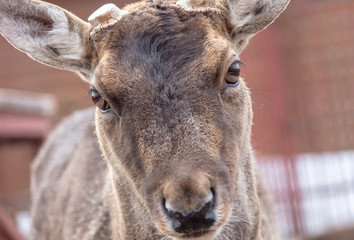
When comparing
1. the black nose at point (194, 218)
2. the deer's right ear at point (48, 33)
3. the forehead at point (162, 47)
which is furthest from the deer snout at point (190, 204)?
the deer's right ear at point (48, 33)

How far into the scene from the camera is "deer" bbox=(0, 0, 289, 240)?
437 centimetres

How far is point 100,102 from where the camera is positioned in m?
5.20

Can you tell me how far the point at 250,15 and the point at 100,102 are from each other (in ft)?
5.12

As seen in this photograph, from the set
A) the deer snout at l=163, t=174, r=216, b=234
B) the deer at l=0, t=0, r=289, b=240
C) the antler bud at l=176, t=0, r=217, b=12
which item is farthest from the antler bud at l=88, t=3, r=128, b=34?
the deer snout at l=163, t=174, r=216, b=234

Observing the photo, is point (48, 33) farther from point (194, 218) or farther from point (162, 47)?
point (194, 218)

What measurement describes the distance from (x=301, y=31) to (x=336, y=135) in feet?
7.50

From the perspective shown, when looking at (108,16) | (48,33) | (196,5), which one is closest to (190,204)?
(196,5)

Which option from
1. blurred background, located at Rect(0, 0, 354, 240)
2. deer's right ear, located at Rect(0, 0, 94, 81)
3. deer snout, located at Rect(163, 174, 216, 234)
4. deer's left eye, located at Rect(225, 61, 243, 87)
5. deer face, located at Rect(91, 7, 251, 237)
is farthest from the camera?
blurred background, located at Rect(0, 0, 354, 240)

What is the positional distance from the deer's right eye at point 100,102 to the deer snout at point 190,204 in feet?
3.85

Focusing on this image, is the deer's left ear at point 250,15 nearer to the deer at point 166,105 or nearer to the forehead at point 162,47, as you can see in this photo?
the deer at point 166,105

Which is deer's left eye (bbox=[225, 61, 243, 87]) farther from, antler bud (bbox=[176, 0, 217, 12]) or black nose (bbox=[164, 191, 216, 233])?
black nose (bbox=[164, 191, 216, 233])

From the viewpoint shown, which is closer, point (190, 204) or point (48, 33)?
point (190, 204)

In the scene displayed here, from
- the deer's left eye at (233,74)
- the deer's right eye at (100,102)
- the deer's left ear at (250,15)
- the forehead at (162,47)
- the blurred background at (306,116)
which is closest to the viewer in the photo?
the forehead at (162,47)

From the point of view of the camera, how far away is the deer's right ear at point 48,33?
5.67 meters
